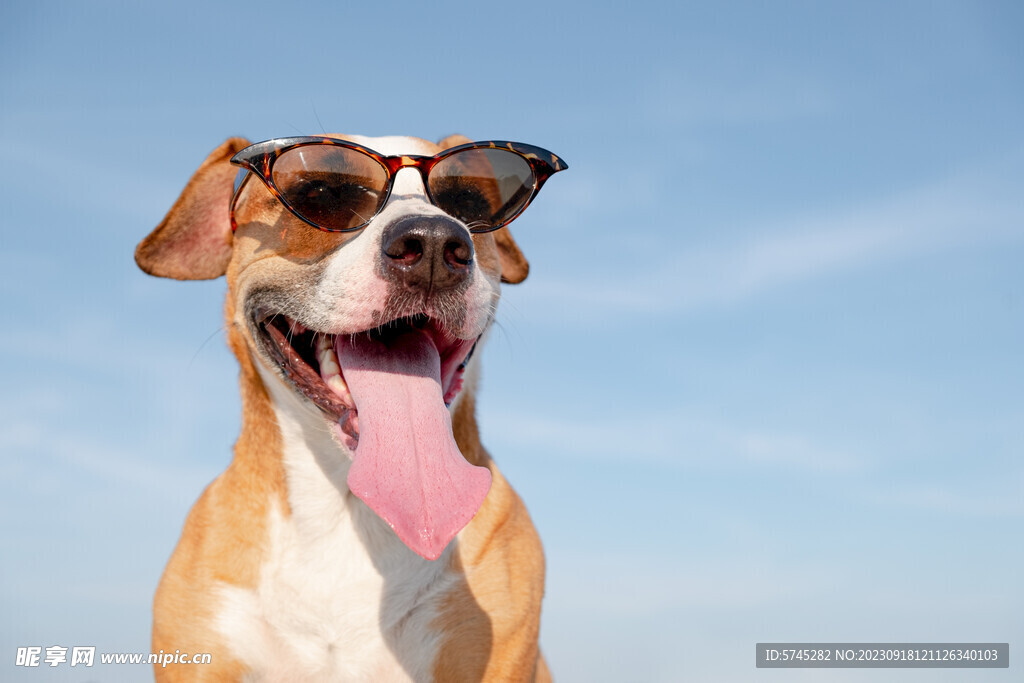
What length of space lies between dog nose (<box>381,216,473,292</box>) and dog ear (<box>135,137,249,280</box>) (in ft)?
4.96

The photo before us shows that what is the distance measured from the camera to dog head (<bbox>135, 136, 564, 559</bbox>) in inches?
158

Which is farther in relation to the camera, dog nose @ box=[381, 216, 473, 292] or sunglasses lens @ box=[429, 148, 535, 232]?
sunglasses lens @ box=[429, 148, 535, 232]

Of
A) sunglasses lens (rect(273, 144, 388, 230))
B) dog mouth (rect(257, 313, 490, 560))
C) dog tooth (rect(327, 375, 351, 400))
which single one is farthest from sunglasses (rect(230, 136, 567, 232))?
dog tooth (rect(327, 375, 351, 400))

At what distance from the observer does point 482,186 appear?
500 cm

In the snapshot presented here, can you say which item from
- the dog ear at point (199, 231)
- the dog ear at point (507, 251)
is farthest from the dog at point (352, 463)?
the dog ear at point (507, 251)

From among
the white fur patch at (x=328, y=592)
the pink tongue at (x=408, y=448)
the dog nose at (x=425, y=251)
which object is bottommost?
the white fur patch at (x=328, y=592)

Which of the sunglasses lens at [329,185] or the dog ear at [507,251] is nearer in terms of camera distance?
the sunglasses lens at [329,185]

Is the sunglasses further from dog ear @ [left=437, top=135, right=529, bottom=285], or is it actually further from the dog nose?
dog ear @ [left=437, top=135, right=529, bottom=285]

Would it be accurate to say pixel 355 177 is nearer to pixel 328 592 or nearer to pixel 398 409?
pixel 398 409

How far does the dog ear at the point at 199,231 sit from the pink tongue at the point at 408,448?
51.6 inches

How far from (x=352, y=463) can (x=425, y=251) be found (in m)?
1.03

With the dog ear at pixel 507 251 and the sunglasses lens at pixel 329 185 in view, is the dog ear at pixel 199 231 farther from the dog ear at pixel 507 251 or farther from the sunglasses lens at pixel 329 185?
the dog ear at pixel 507 251

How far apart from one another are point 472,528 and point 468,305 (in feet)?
3.86

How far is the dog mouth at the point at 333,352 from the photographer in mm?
4328
